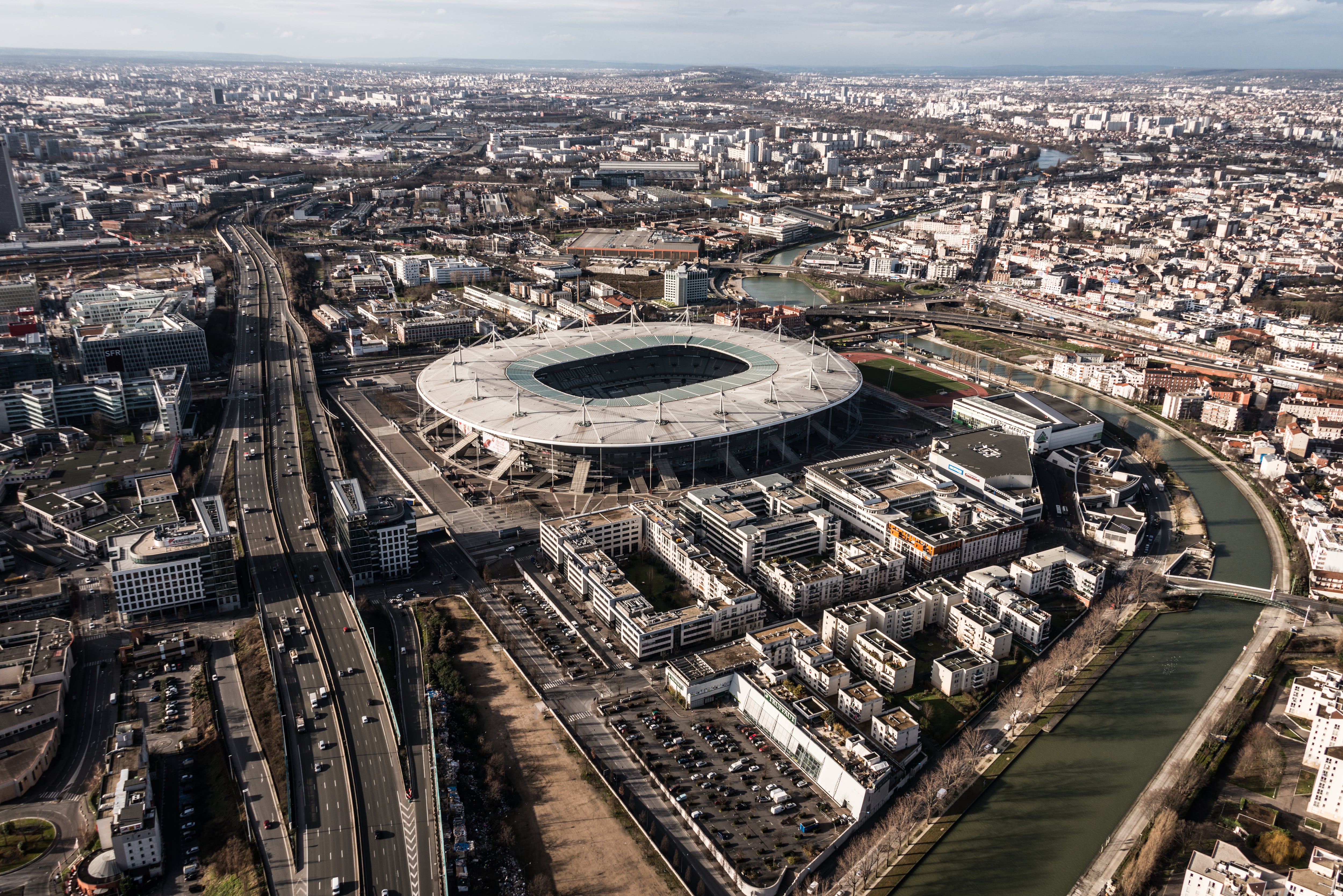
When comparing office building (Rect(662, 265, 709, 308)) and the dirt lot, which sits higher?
office building (Rect(662, 265, 709, 308))

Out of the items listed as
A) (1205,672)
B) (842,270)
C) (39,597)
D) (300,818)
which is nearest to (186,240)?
(842,270)

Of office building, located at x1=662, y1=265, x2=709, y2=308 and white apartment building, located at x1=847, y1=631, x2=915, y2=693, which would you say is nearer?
white apartment building, located at x1=847, y1=631, x2=915, y2=693

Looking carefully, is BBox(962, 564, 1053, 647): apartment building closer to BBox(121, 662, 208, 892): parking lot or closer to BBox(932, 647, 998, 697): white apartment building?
BBox(932, 647, 998, 697): white apartment building

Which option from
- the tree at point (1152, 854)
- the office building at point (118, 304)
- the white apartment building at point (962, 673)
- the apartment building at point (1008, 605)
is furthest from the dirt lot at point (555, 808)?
the office building at point (118, 304)

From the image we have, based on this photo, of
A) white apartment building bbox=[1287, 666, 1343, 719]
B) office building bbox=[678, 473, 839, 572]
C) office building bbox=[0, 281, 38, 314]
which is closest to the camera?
white apartment building bbox=[1287, 666, 1343, 719]

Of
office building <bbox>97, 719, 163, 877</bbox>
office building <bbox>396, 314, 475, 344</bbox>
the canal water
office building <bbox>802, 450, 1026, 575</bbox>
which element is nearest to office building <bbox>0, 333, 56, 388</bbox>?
office building <bbox>396, 314, 475, 344</bbox>

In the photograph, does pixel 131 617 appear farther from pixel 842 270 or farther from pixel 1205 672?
pixel 842 270
